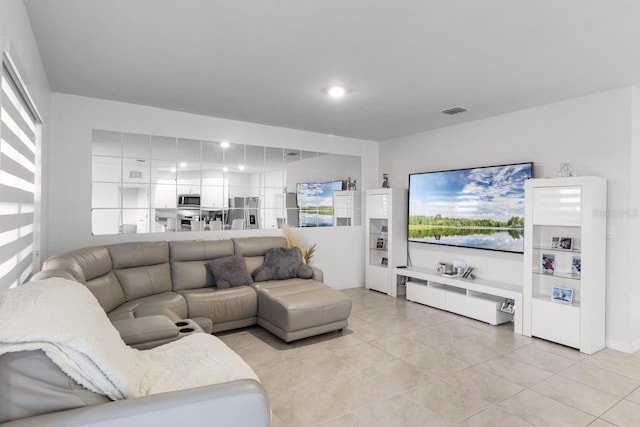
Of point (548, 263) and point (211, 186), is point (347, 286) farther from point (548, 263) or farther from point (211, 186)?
point (548, 263)

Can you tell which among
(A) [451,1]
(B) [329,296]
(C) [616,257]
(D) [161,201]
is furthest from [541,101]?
(D) [161,201]

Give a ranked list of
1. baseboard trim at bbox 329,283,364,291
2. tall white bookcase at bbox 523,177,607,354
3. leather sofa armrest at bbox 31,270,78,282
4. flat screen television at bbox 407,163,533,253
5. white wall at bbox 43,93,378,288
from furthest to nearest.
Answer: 1. baseboard trim at bbox 329,283,364,291
2. flat screen television at bbox 407,163,533,253
3. white wall at bbox 43,93,378,288
4. tall white bookcase at bbox 523,177,607,354
5. leather sofa armrest at bbox 31,270,78,282

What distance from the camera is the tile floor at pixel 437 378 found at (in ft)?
7.88

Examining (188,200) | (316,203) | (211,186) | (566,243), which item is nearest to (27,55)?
(188,200)

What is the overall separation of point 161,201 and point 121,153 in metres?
0.69

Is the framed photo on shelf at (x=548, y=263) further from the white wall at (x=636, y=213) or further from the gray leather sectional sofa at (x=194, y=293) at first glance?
the gray leather sectional sofa at (x=194, y=293)

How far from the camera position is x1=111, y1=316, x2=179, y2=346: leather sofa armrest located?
2.22 m

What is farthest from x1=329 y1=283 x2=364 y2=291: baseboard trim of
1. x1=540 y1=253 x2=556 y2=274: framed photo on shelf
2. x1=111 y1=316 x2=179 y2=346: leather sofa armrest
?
x1=111 y1=316 x2=179 y2=346: leather sofa armrest

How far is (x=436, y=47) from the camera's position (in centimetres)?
269

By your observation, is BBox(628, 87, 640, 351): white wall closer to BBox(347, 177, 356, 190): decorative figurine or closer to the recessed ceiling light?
the recessed ceiling light

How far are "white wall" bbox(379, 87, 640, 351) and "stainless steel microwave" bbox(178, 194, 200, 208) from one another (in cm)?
340

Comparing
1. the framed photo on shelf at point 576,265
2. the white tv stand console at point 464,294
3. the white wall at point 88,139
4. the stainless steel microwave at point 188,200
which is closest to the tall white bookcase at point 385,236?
the white tv stand console at point 464,294

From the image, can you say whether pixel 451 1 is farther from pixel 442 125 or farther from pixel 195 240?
pixel 195 240

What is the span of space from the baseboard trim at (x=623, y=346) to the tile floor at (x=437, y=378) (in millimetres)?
93
